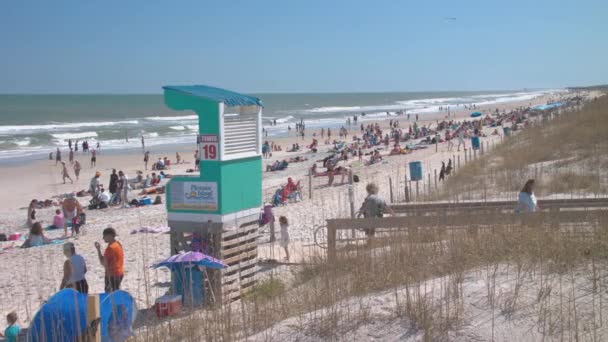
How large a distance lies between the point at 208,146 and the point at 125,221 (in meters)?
11.0

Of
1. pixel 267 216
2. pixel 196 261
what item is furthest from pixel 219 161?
pixel 267 216

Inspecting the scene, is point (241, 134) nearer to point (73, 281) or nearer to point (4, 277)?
point (73, 281)

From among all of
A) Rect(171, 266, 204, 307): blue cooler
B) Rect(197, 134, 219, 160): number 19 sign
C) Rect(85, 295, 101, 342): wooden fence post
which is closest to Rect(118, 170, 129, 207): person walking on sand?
Rect(171, 266, 204, 307): blue cooler

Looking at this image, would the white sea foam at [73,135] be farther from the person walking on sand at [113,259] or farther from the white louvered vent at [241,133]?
the person walking on sand at [113,259]

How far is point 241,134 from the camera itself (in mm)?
8344

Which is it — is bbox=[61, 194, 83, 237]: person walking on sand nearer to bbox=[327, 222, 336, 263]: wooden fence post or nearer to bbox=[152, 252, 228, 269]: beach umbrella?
bbox=[152, 252, 228, 269]: beach umbrella

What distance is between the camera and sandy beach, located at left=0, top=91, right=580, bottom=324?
969 cm

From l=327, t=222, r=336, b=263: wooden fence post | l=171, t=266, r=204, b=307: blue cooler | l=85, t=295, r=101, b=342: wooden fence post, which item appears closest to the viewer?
l=85, t=295, r=101, b=342: wooden fence post

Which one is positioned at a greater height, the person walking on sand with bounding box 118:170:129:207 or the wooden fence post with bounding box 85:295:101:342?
the wooden fence post with bounding box 85:295:101:342

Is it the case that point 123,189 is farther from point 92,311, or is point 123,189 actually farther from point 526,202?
point 92,311

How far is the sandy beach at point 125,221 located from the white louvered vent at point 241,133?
A: 1496 millimetres

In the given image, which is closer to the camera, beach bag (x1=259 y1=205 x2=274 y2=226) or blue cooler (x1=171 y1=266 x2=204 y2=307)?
blue cooler (x1=171 y1=266 x2=204 y2=307)

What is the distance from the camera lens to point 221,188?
26.1ft

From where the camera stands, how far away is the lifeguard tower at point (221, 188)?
7.93 metres
